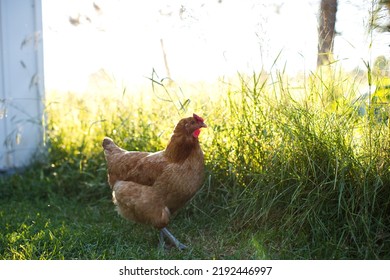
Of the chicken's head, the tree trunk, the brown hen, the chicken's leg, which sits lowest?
the chicken's leg

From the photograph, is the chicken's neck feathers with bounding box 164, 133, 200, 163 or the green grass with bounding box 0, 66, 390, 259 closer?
the green grass with bounding box 0, 66, 390, 259

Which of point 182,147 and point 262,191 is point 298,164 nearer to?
point 262,191

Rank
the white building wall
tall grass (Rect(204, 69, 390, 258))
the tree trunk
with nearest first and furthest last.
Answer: tall grass (Rect(204, 69, 390, 258)), the tree trunk, the white building wall

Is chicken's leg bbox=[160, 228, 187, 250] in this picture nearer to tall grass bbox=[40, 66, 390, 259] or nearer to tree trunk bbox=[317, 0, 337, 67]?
tall grass bbox=[40, 66, 390, 259]

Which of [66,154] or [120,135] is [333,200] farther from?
[66,154]

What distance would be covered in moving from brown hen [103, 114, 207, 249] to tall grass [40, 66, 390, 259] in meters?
0.36

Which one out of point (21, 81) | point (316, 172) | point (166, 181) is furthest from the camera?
point (21, 81)

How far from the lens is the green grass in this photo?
2.68 metres

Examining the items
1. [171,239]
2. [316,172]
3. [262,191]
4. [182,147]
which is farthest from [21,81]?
[316,172]

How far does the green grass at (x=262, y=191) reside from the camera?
2.68 metres

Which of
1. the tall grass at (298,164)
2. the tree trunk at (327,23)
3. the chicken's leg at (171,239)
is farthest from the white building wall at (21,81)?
the tree trunk at (327,23)

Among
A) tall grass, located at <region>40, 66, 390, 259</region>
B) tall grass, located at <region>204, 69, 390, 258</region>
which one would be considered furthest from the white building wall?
tall grass, located at <region>204, 69, 390, 258</region>

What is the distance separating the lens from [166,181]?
2.94m

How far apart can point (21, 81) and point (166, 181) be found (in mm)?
2299
